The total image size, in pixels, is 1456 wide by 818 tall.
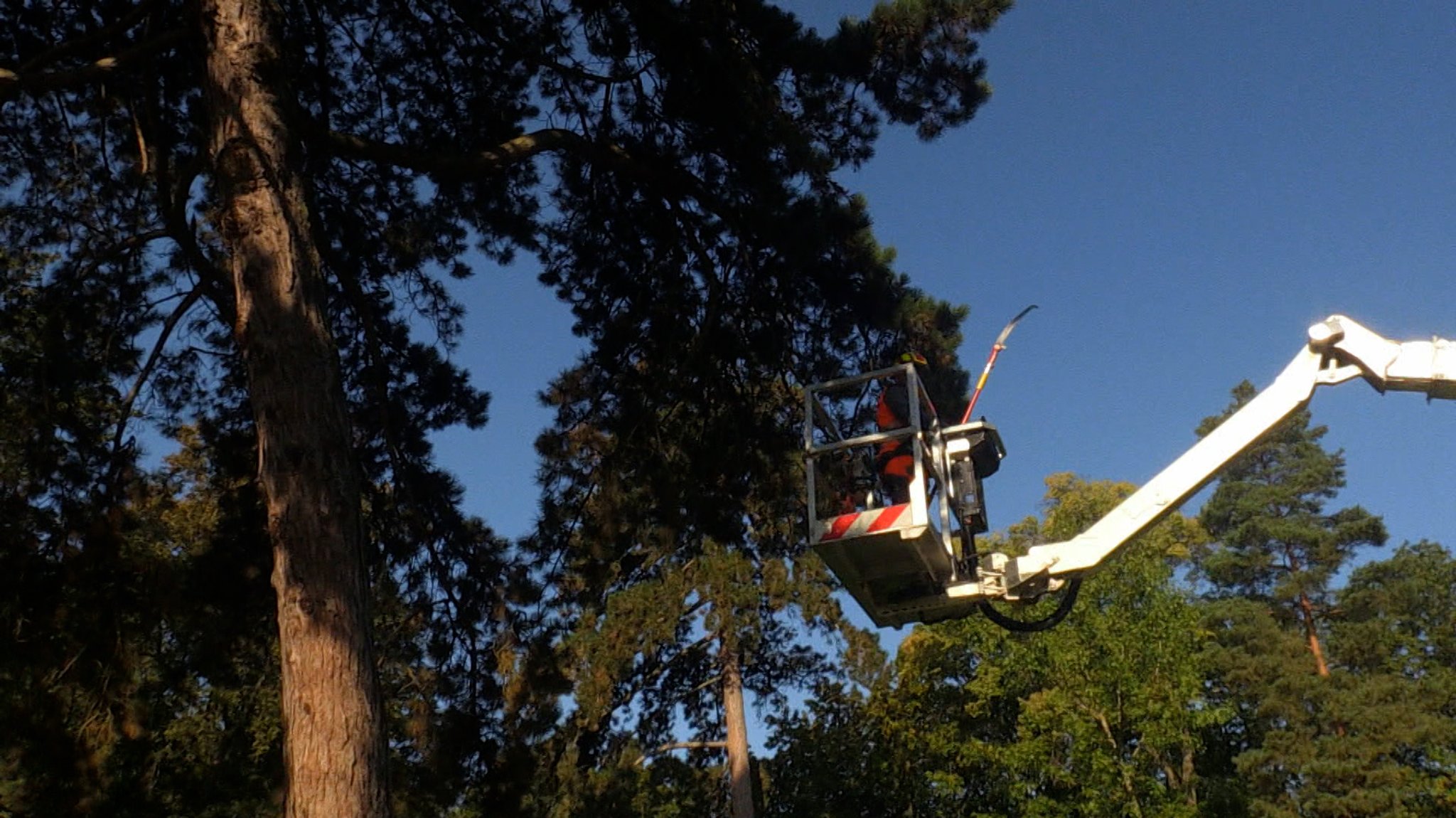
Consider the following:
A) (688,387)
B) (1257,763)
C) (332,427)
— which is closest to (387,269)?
(688,387)

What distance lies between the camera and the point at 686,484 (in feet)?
30.5

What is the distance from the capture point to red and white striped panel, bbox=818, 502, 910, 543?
7.18 m

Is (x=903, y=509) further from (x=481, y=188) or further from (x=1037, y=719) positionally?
(x=1037, y=719)

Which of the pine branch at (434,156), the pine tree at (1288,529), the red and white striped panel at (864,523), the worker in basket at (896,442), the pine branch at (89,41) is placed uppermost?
the pine tree at (1288,529)

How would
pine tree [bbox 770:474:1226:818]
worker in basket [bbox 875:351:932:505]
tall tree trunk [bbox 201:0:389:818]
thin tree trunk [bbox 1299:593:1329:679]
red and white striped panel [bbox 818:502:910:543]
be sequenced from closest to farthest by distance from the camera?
tall tree trunk [bbox 201:0:389:818] < red and white striped panel [bbox 818:502:910:543] < worker in basket [bbox 875:351:932:505] < pine tree [bbox 770:474:1226:818] < thin tree trunk [bbox 1299:593:1329:679]

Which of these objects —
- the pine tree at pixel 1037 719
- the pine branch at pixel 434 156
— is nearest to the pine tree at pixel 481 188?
the pine branch at pixel 434 156

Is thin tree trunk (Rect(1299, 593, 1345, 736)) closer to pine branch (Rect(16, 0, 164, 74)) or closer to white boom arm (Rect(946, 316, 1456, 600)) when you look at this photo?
white boom arm (Rect(946, 316, 1456, 600))

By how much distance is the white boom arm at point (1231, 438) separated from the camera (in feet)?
23.8

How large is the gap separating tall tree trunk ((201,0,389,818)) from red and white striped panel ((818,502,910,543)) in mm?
2677

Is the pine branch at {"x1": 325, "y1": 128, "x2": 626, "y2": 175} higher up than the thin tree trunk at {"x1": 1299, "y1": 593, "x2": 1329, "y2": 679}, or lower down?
lower down

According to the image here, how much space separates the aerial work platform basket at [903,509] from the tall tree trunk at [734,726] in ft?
53.0

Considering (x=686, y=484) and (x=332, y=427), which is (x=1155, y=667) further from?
(x=332, y=427)

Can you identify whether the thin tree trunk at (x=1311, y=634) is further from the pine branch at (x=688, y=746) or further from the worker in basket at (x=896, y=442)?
the worker in basket at (x=896, y=442)

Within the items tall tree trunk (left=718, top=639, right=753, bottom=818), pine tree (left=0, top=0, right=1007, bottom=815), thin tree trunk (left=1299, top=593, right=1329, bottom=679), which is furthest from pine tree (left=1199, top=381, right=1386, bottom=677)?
pine tree (left=0, top=0, right=1007, bottom=815)
